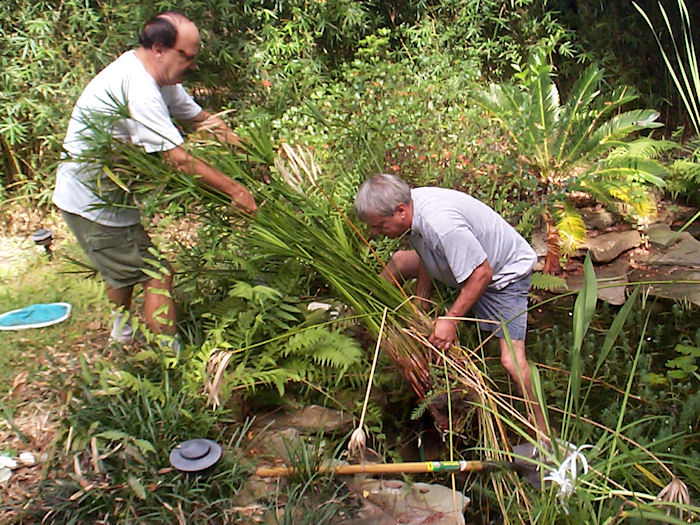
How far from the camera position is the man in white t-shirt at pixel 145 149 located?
2.77 m

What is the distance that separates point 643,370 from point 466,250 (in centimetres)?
126

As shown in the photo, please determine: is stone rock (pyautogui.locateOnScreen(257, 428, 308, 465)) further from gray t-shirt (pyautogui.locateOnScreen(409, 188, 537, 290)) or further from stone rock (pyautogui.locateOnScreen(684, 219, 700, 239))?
stone rock (pyautogui.locateOnScreen(684, 219, 700, 239))

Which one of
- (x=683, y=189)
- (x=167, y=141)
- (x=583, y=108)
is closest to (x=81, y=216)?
(x=167, y=141)

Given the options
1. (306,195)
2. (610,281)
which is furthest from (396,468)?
(610,281)

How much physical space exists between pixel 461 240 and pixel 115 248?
1669 millimetres

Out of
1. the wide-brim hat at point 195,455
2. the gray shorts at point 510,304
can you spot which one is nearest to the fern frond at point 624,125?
the gray shorts at point 510,304

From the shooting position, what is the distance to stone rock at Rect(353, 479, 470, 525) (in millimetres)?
2529

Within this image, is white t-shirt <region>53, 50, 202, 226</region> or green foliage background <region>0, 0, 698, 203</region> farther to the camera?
green foliage background <region>0, 0, 698, 203</region>

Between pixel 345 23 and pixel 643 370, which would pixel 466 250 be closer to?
pixel 643 370

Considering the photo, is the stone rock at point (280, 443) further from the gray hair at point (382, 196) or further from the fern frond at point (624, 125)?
the fern frond at point (624, 125)

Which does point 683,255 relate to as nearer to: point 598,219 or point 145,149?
point 598,219

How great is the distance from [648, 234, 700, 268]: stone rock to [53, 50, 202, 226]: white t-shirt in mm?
3869

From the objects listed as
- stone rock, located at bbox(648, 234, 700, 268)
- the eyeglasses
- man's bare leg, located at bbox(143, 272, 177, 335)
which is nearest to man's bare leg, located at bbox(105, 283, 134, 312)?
man's bare leg, located at bbox(143, 272, 177, 335)

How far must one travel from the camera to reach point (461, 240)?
274 cm
